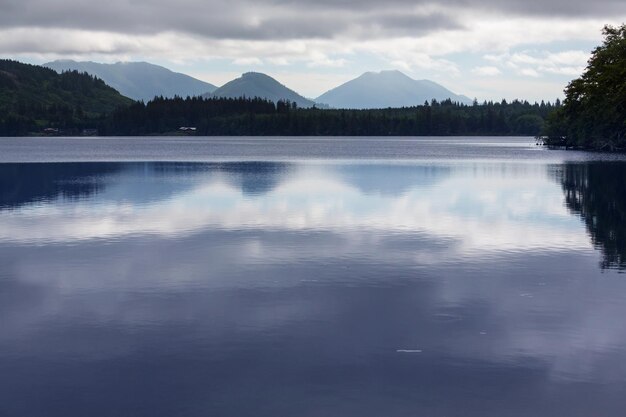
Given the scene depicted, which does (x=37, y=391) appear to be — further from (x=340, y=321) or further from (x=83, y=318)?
(x=340, y=321)

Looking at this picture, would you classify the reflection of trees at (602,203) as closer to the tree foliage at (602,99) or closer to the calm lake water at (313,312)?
the calm lake water at (313,312)

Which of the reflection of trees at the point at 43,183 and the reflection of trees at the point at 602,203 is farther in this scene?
the reflection of trees at the point at 43,183

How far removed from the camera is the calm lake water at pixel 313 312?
1609 centimetres

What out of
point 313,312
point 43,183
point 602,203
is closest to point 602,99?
point 602,203

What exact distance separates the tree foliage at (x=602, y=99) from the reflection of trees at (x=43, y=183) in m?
90.1

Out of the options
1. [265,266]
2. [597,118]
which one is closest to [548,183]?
[265,266]

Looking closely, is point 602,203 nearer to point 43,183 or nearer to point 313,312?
point 313,312

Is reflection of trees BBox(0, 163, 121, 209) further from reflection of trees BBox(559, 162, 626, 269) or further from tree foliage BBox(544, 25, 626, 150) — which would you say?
tree foliage BBox(544, 25, 626, 150)

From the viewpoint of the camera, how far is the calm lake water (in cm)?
1609

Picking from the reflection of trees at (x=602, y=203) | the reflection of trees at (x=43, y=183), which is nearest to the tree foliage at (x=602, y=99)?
the reflection of trees at (x=602, y=203)

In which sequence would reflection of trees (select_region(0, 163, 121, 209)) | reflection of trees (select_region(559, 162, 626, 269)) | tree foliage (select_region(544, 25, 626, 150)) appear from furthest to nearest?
tree foliage (select_region(544, 25, 626, 150)), reflection of trees (select_region(0, 163, 121, 209)), reflection of trees (select_region(559, 162, 626, 269))

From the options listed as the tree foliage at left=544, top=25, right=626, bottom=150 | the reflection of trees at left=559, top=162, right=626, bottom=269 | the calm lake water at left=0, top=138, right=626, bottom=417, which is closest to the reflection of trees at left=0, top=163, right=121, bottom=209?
the calm lake water at left=0, top=138, right=626, bottom=417

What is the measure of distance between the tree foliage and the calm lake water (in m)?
90.7

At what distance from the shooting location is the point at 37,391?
16.3 metres
